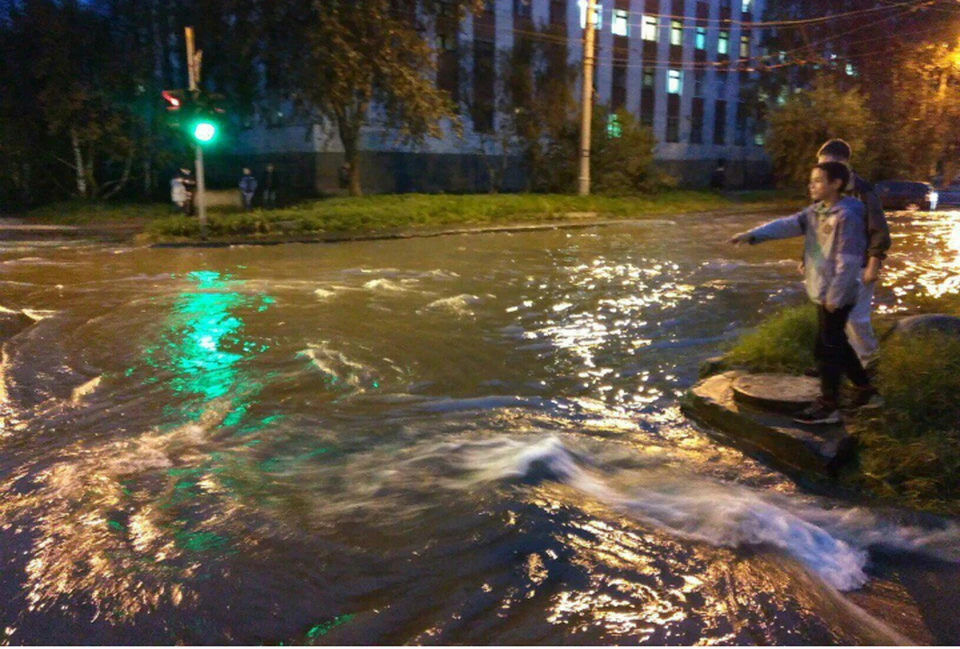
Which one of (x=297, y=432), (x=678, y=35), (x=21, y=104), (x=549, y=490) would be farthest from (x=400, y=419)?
(x=678, y=35)

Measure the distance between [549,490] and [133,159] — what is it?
95.4ft

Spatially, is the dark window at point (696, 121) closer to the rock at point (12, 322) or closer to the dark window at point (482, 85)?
the dark window at point (482, 85)

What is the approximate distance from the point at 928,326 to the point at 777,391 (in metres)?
1.31

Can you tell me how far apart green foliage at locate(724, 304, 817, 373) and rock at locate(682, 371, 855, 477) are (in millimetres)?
354

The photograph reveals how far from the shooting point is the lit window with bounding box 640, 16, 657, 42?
48125 mm

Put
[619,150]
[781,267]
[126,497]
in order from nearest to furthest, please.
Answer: [126,497] < [781,267] < [619,150]

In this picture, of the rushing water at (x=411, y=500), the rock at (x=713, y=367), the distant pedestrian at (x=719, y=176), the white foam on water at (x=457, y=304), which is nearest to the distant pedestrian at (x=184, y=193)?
the rushing water at (x=411, y=500)

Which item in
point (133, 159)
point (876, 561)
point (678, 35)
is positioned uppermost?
point (678, 35)

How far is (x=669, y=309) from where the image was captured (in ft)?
38.8

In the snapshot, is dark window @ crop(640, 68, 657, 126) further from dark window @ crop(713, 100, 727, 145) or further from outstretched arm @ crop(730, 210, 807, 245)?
outstretched arm @ crop(730, 210, 807, 245)

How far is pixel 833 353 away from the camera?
5.75 m

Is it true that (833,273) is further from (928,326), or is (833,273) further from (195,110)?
(195,110)

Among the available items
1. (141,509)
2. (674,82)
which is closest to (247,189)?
(141,509)

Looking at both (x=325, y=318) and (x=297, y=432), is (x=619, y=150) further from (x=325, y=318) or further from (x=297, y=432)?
(x=297, y=432)
